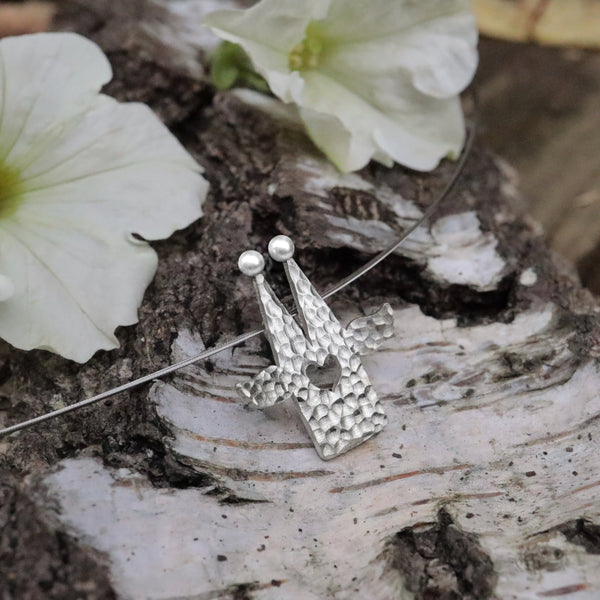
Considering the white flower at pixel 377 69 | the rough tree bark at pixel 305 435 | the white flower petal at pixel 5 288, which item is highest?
the white flower at pixel 377 69

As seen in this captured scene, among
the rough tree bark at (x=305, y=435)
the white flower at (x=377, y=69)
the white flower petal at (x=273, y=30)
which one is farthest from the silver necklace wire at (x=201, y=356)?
the white flower petal at (x=273, y=30)

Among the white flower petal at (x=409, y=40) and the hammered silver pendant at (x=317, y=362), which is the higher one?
the white flower petal at (x=409, y=40)

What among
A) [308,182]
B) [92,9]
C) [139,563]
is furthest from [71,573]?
[92,9]

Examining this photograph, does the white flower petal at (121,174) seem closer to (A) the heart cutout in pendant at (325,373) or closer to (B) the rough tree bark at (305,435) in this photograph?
(B) the rough tree bark at (305,435)

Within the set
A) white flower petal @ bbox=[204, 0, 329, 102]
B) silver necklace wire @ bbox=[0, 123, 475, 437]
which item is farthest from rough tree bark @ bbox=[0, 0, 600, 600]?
white flower petal @ bbox=[204, 0, 329, 102]

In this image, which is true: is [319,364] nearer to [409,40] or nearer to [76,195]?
[76,195]

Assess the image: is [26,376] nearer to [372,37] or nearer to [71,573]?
[71,573]

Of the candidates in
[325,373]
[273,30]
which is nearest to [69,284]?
[325,373]
